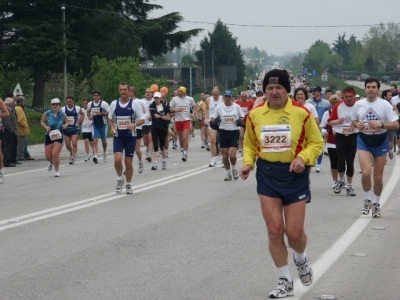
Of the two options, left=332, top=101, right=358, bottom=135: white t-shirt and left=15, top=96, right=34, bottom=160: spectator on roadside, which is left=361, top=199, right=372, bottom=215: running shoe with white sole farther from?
left=15, top=96, right=34, bottom=160: spectator on roadside

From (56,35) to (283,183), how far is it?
166 feet

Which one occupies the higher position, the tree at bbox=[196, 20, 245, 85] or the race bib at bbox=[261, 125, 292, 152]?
the tree at bbox=[196, 20, 245, 85]

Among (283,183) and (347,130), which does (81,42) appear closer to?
(347,130)

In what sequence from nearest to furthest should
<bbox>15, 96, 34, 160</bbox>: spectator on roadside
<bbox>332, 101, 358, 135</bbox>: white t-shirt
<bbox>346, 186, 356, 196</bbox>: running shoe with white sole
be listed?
<bbox>332, 101, 358, 135</bbox>: white t-shirt < <bbox>346, 186, 356, 196</bbox>: running shoe with white sole < <bbox>15, 96, 34, 160</bbox>: spectator on roadside

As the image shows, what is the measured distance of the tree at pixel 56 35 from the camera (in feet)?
182

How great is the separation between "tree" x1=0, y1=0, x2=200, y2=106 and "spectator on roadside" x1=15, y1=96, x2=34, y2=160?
1113 inches

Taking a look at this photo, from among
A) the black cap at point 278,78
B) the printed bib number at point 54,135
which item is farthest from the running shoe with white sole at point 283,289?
the printed bib number at point 54,135

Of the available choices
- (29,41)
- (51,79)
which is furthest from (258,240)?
(51,79)

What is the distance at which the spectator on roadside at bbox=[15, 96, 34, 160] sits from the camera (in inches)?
1051

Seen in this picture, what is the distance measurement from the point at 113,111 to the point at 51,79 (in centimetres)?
5049

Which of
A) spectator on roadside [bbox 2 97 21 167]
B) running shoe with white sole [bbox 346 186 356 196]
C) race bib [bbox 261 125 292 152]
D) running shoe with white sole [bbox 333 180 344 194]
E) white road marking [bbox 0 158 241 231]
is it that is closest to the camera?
race bib [bbox 261 125 292 152]

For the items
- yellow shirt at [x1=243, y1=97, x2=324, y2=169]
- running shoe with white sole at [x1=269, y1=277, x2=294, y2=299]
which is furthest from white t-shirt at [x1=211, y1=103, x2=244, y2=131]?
running shoe with white sole at [x1=269, y1=277, x2=294, y2=299]

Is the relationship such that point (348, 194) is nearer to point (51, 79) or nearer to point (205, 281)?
point (205, 281)

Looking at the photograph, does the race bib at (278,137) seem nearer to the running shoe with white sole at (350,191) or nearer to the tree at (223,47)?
the running shoe with white sole at (350,191)
